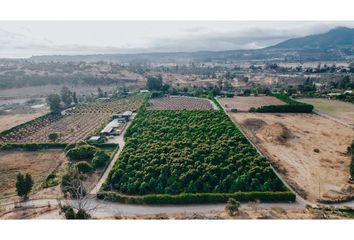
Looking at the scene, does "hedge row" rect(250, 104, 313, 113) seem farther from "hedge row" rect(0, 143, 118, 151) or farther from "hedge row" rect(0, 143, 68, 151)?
"hedge row" rect(0, 143, 68, 151)

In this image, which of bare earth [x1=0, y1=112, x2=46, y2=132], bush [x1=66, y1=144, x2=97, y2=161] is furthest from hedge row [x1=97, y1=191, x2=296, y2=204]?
bare earth [x1=0, y1=112, x2=46, y2=132]

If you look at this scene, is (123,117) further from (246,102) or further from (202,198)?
(202,198)

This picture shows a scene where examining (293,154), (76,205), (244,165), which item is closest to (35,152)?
(76,205)

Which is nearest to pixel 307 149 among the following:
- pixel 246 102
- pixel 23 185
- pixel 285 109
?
pixel 285 109

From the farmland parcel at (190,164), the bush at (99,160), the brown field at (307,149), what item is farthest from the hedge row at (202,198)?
the bush at (99,160)

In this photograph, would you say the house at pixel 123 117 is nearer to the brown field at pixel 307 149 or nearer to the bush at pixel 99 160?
the brown field at pixel 307 149

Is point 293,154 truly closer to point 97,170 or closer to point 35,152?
point 97,170

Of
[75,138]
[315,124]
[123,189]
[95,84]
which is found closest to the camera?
[123,189]
